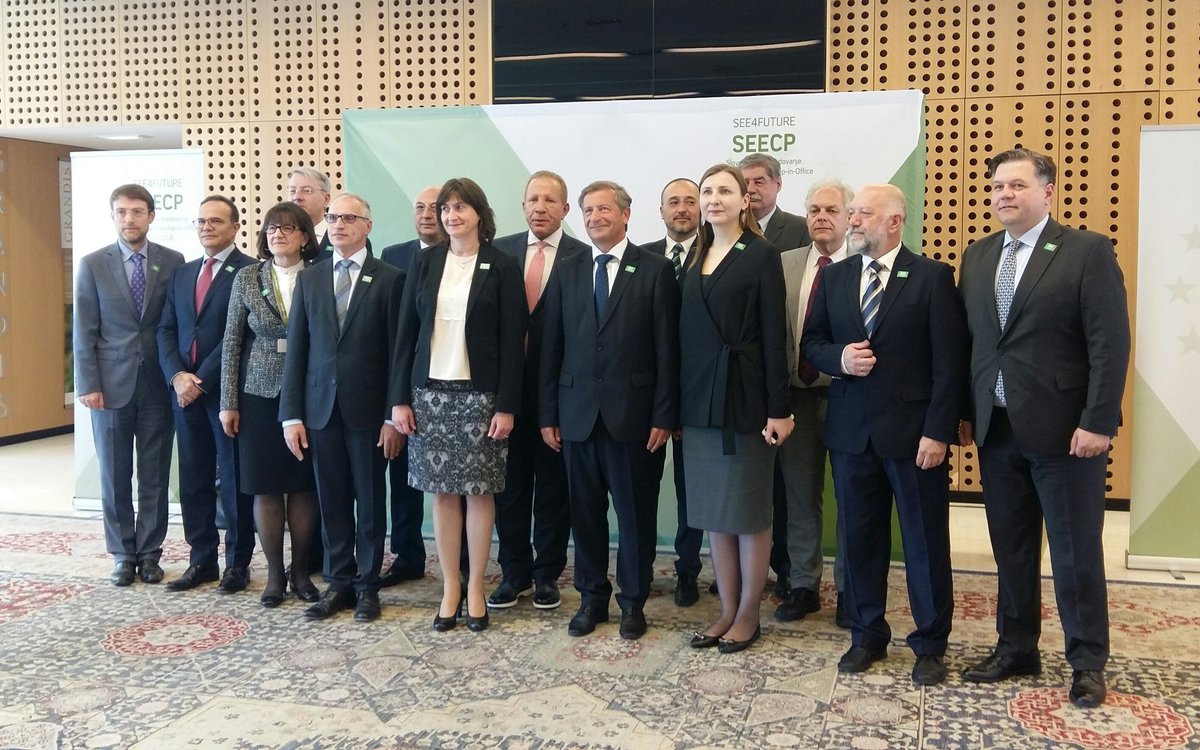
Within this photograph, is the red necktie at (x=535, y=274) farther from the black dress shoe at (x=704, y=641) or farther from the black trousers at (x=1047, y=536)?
the black trousers at (x=1047, y=536)

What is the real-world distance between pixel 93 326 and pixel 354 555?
5.44ft

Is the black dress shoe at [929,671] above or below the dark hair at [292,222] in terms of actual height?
below

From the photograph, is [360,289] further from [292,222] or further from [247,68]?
[247,68]

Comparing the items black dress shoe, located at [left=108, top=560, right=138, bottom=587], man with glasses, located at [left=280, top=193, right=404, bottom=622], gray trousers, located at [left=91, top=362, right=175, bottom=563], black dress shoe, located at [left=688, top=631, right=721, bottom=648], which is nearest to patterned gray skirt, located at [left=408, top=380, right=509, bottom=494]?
man with glasses, located at [left=280, top=193, right=404, bottom=622]

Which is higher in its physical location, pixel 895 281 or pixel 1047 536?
pixel 895 281

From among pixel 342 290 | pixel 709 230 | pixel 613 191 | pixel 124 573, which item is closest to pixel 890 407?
pixel 709 230

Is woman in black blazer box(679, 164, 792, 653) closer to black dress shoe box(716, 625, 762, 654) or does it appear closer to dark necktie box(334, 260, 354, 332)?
black dress shoe box(716, 625, 762, 654)

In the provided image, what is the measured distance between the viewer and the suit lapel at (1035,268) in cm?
320

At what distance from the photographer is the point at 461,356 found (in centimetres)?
392

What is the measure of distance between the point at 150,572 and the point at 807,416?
3.04 meters

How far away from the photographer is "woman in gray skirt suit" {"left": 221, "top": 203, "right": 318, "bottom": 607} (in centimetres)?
430

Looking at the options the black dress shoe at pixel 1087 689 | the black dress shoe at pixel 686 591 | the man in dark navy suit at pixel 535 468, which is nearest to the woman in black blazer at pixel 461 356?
the man in dark navy suit at pixel 535 468

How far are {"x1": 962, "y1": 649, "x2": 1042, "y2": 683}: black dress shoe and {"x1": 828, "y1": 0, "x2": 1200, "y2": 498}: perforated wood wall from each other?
11.0ft

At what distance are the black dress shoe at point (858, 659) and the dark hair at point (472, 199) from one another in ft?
6.67
